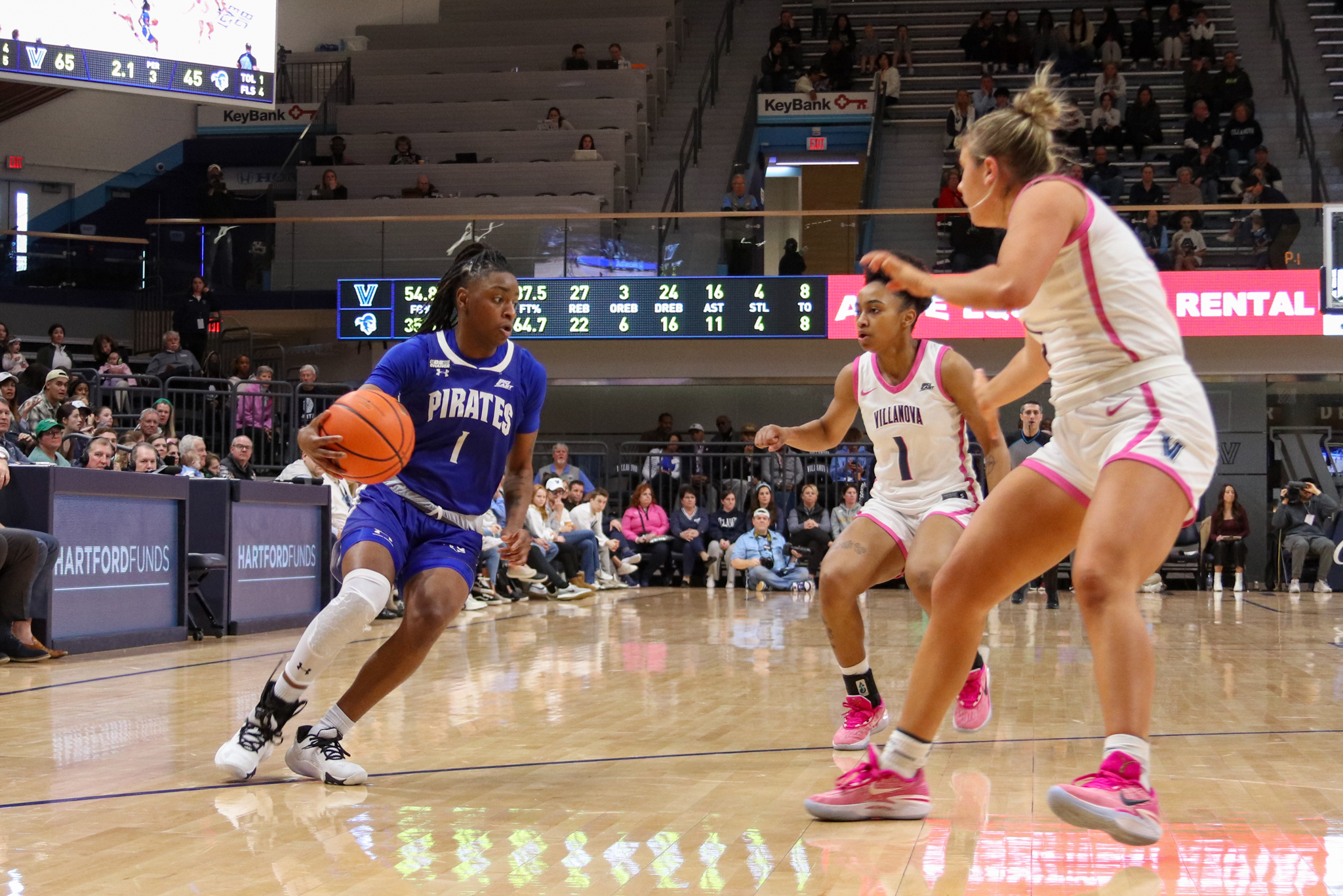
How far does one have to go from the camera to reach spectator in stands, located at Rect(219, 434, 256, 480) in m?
10.7

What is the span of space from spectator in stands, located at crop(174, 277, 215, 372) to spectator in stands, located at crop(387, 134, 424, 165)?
4822mm

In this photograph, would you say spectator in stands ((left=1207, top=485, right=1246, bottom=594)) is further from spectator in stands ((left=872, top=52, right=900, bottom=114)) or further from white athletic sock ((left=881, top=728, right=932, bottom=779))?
white athletic sock ((left=881, top=728, right=932, bottom=779))

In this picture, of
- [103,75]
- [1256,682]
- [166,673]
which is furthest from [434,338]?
[103,75]

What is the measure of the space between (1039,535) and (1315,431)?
57.3ft

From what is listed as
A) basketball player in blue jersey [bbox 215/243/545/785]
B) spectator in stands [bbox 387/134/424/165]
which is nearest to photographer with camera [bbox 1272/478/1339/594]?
spectator in stands [bbox 387/134/424/165]

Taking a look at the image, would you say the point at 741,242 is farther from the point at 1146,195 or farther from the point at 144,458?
the point at 144,458

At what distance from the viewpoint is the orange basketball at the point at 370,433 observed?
412 cm

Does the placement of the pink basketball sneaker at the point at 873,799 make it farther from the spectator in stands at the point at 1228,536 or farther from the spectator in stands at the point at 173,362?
the spectator in stands at the point at 1228,536

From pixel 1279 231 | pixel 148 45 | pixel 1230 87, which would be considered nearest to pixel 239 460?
pixel 148 45

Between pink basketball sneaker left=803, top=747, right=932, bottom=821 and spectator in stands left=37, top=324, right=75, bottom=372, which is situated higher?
spectator in stands left=37, top=324, right=75, bottom=372

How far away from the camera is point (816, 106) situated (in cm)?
2308

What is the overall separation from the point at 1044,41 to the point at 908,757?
21674 millimetres

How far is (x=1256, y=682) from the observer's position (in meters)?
7.07

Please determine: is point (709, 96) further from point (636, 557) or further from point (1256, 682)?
point (1256, 682)
